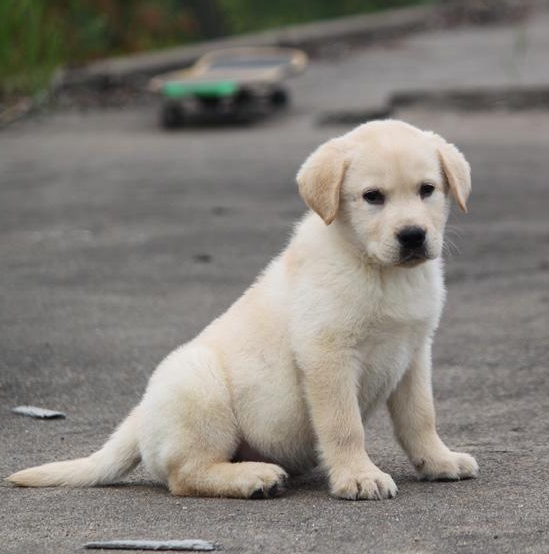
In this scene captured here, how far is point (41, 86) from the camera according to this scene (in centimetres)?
1719

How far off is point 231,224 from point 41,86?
713 centimetres

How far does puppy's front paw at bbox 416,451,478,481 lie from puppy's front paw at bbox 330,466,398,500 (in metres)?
0.31

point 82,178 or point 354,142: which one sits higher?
point 354,142

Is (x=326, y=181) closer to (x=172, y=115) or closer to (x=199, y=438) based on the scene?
(x=199, y=438)

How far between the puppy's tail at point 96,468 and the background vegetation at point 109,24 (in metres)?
12.3

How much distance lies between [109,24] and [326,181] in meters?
17.1

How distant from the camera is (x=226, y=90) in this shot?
15273mm

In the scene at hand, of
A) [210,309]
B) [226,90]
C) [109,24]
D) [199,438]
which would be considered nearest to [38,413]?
[199,438]

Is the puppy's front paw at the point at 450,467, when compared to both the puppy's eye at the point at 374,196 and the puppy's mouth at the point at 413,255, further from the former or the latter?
the puppy's eye at the point at 374,196

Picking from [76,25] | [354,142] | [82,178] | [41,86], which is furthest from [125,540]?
[76,25]

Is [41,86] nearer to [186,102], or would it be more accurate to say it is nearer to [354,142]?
[186,102]

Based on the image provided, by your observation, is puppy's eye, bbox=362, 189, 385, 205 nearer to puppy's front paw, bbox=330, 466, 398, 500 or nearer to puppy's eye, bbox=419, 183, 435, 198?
puppy's eye, bbox=419, 183, 435, 198

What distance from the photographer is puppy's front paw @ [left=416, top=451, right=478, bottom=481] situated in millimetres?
4914

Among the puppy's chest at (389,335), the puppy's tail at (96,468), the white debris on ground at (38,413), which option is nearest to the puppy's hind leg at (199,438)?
the puppy's tail at (96,468)
